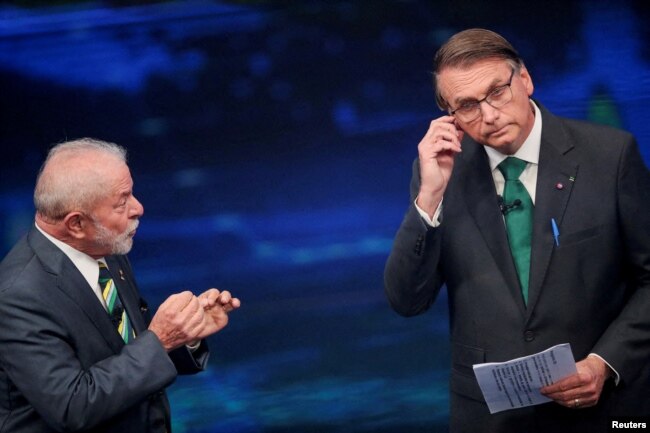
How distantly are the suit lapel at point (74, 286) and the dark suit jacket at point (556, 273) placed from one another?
2.61 ft

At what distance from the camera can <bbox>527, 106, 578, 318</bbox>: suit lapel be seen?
8.38 ft

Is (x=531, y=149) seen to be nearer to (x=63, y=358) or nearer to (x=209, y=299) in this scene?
(x=209, y=299)

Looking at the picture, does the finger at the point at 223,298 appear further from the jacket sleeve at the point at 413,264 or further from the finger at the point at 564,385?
the finger at the point at 564,385

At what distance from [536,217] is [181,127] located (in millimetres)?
2347

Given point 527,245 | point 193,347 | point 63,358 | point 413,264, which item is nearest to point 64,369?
point 63,358

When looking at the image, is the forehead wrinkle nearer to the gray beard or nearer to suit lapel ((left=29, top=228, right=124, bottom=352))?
the gray beard

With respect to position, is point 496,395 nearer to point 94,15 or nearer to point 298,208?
point 298,208

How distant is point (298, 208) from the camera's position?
14.7ft

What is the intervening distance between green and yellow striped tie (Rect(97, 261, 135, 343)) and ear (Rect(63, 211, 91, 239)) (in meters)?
0.15

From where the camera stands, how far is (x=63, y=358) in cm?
238

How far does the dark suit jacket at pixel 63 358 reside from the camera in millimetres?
2352

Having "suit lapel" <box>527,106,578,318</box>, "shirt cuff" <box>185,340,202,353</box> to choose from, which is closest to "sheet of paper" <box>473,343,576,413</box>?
"suit lapel" <box>527,106,578,318</box>

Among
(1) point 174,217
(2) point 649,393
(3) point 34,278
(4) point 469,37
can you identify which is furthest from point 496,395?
(1) point 174,217

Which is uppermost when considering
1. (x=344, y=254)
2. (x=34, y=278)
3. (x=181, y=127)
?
(x=181, y=127)
